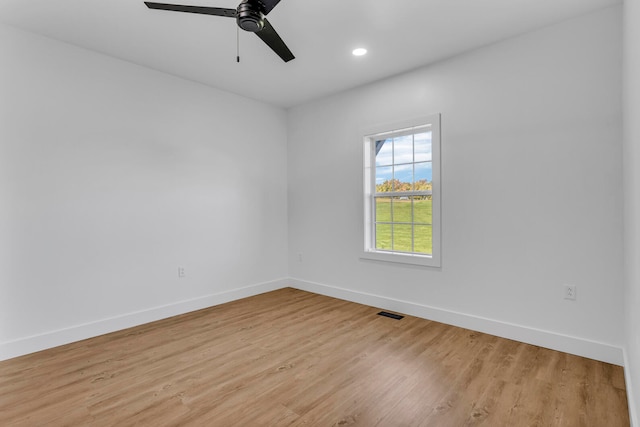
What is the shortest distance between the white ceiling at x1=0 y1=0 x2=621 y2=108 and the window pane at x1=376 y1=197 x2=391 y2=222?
1.49 m

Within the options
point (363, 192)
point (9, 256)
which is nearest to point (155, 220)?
point (9, 256)

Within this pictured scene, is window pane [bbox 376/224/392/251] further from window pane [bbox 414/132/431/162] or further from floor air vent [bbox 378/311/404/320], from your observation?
window pane [bbox 414/132/431/162]

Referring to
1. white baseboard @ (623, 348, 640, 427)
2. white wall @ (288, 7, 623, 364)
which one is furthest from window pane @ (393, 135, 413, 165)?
white baseboard @ (623, 348, 640, 427)

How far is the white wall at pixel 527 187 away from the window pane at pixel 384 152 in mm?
296

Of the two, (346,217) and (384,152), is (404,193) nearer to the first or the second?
(384,152)

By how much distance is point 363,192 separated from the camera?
410 centimetres

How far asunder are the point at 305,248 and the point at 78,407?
3157 mm

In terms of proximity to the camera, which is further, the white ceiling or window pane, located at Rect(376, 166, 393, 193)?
window pane, located at Rect(376, 166, 393, 193)

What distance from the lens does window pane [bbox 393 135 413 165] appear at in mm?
3771

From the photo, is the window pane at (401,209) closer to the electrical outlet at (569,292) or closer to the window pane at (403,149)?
the window pane at (403,149)

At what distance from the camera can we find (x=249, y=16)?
5.90 feet

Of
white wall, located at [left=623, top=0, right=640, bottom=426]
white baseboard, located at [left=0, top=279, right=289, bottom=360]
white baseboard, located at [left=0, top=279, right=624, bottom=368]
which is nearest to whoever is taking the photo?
white wall, located at [left=623, top=0, right=640, bottom=426]

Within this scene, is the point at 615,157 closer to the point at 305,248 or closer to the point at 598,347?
the point at 598,347

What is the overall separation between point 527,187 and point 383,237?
1676 millimetres
